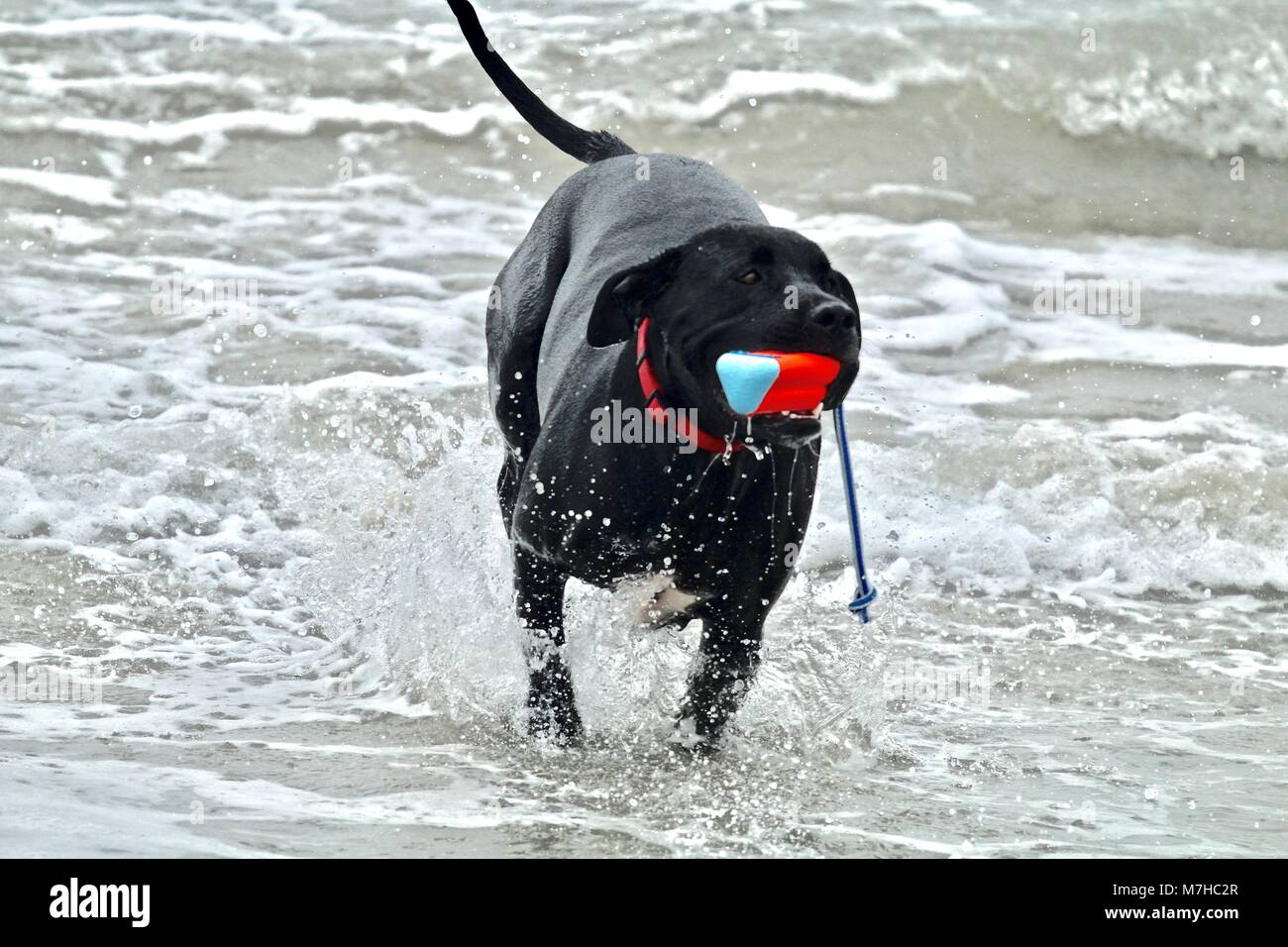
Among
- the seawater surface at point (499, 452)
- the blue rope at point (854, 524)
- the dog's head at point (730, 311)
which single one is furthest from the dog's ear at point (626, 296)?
the seawater surface at point (499, 452)

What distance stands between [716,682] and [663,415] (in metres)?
0.87

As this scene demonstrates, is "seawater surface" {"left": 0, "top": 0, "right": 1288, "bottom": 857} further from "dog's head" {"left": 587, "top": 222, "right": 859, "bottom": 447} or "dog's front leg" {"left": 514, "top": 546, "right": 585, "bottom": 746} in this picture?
"dog's head" {"left": 587, "top": 222, "right": 859, "bottom": 447}

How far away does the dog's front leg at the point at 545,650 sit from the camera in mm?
4098

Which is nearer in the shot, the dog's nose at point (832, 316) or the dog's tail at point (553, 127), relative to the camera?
the dog's nose at point (832, 316)

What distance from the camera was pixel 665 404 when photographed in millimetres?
3535

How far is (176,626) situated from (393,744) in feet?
4.67

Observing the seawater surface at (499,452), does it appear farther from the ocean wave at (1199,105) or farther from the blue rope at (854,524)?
the blue rope at (854,524)

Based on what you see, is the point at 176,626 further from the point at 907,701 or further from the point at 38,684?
the point at 907,701

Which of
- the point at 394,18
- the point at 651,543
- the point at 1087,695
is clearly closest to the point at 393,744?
the point at 651,543

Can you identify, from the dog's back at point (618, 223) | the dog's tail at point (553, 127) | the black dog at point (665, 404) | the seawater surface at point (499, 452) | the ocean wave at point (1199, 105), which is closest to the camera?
the black dog at point (665, 404)

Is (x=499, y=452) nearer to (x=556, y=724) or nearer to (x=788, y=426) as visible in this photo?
(x=556, y=724)

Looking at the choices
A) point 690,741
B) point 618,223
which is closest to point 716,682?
point 690,741

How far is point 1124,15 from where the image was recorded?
12859 millimetres
